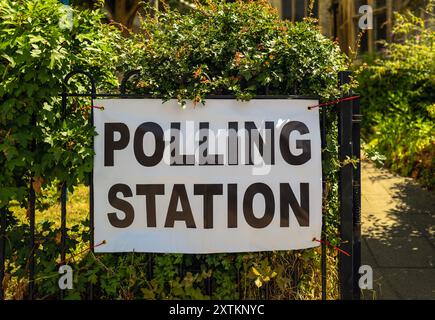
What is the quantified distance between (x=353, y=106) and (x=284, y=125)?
532mm

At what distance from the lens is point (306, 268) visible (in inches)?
142

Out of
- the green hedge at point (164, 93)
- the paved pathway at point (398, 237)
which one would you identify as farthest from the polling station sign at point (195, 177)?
the paved pathway at point (398, 237)

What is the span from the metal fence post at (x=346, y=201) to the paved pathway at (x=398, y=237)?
1.87 feet

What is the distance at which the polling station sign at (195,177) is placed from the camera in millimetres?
3408

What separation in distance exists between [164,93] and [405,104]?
726 cm

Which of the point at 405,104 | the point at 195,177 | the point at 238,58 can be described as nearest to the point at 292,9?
the point at 405,104

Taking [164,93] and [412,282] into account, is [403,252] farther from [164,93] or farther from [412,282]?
[164,93]

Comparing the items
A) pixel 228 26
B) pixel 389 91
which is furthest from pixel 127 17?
pixel 228 26

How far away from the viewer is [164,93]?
3.50 m

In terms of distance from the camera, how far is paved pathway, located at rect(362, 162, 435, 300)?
4324mm

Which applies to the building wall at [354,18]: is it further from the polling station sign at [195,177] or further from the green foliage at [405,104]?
the polling station sign at [195,177]

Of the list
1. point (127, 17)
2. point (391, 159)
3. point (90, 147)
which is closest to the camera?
point (90, 147)
